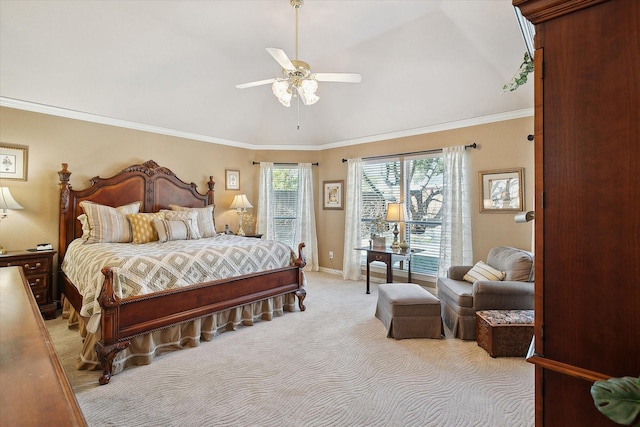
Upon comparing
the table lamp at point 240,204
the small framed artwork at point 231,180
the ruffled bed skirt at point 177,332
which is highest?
the small framed artwork at point 231,180

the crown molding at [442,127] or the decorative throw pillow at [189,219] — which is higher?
the crown molding at [442,127]

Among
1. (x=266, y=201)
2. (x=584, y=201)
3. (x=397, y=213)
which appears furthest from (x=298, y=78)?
(x=266, y=201)

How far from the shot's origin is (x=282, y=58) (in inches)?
103

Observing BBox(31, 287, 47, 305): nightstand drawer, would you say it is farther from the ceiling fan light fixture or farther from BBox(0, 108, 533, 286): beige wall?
the ceiling fan light fixture

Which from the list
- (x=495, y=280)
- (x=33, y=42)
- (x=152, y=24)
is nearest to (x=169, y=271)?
(x=152, y=24)

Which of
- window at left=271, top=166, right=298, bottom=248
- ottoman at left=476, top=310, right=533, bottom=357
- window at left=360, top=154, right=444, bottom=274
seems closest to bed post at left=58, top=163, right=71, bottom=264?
window at left=271, top=166, right=298, bottom=248

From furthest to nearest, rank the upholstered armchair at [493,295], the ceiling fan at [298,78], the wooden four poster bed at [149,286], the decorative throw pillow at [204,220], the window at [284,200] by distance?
the window at [284,200]
the decorative throw pillow at [204,220]
the upholstered armchair at [493,295]
the ceiling fan at [298,78]
the wooden four poster bed at [149,286]

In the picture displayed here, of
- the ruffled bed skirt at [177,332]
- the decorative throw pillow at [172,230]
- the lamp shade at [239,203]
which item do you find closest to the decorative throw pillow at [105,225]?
the decorative throw pillow at [172,230]

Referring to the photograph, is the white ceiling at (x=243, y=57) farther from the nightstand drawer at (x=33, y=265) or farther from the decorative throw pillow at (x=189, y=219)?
the nightstand drawer at (x=33, y=265)

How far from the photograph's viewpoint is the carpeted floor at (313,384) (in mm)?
1986

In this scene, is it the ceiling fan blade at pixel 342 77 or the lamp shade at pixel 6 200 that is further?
the lamp shade at pixel 6 200

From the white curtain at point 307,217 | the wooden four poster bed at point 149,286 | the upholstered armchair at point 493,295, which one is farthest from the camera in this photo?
the white curtain at point 307,217

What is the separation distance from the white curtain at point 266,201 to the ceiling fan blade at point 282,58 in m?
3.69

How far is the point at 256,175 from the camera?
646cm
